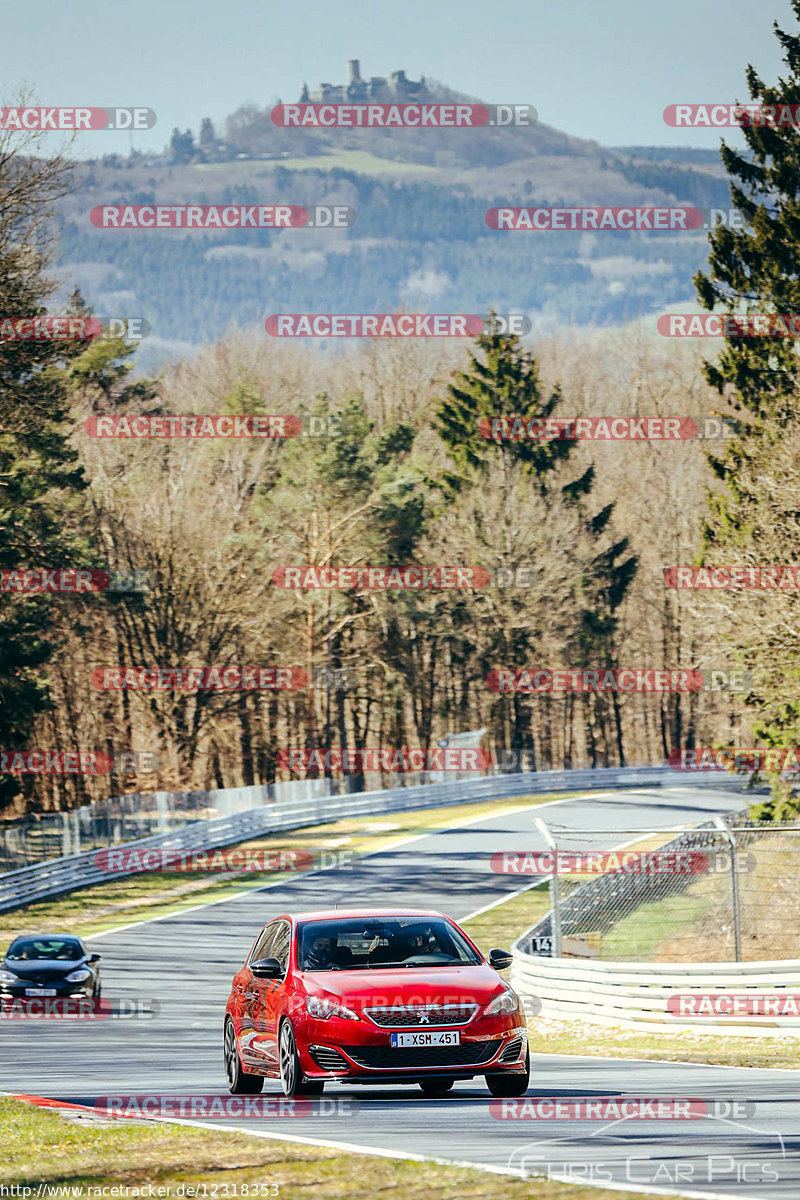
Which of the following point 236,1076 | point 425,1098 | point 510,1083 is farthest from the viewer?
point 236,1076

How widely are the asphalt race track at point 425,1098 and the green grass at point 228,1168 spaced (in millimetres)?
359

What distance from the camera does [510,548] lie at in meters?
70.6

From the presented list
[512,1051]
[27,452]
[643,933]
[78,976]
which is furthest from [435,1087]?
[27,452]

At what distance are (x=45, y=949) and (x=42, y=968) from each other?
43 cm

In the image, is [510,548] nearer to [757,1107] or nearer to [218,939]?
[218,939]

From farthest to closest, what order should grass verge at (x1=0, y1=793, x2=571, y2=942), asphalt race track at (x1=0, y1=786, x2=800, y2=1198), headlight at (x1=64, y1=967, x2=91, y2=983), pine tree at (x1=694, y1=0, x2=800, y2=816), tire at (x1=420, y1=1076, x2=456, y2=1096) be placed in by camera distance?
pine tree at (x1=694, y1=0, x2=800, y2=816)
grass verge at (x1=0, y1=793, x2=571, y2=942)
headlight at (x1=64, y1=967, x2=91, y2=983)
tire at (x1=420, y1=1076, x2=456, y2=1096)
asphalt race track at (x1=0, y1=786, x2=800, y2=1198)

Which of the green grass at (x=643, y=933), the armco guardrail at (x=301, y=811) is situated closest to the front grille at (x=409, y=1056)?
the green grass at (x=643, y=933)

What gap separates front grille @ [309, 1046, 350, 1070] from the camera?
10891 millimetres

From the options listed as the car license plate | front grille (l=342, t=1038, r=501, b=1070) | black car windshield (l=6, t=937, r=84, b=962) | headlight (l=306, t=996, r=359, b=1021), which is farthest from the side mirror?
black car windshield (l=6, t=937, r=84, b=962)

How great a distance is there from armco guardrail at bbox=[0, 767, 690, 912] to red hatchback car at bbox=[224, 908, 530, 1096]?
86.9 ft

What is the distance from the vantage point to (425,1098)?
1161 centimetres

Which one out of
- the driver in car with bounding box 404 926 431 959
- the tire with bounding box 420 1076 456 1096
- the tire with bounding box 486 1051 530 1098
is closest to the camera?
the tire with bounding box 486 1051 530 1098

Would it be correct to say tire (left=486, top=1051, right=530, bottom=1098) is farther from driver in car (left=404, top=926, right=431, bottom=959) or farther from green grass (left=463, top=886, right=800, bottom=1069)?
green grass (left=463, top=886, right=800, bottom=1069)

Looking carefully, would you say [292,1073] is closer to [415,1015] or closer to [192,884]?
[415,1015]
